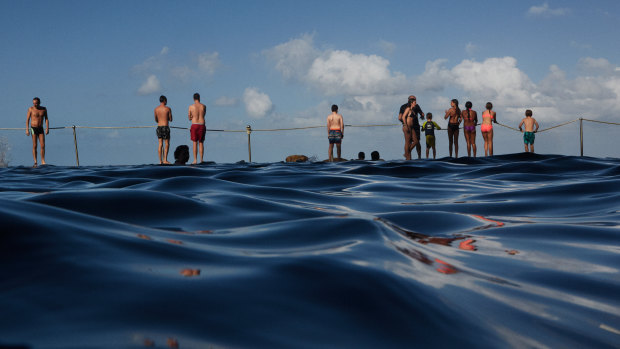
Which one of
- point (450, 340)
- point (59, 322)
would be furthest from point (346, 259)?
point (59, 322)

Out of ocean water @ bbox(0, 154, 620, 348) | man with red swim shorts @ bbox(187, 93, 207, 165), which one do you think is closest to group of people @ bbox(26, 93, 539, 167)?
man with red swim shorts @ bbox(187, 93, 207, 165)

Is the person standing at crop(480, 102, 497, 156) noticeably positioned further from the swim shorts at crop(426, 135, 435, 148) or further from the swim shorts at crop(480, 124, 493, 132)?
the swim shorts at crop(426, 135, 435, 148)

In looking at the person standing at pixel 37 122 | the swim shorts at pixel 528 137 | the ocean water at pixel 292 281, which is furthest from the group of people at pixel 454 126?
the ocean water at pixel 292 281

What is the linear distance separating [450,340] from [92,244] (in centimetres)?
74

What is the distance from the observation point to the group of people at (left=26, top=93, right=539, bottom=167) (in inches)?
487

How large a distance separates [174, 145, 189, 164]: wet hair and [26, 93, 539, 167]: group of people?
0.10 feet

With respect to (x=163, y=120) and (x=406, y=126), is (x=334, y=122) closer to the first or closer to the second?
(x=406, y=126)

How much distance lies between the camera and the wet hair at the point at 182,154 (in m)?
11.0

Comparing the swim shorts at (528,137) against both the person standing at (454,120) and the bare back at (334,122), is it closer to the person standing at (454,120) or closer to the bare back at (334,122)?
the person standing at (454,120)

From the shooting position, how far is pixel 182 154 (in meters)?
11.1

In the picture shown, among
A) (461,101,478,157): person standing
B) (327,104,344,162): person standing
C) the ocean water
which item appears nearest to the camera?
the ocean water

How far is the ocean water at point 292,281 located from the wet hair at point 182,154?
8.90 meters

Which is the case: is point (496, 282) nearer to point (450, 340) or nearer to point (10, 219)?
point (450, 340)

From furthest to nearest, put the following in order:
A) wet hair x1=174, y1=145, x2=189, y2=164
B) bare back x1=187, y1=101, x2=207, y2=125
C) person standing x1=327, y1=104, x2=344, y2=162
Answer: person standing x1=327, y1=104, x2=344, y2=162
bare back x1=187, y1=101, x2=207, y2=125
wet hair x1=174, y1=145, x2=189, y2=164
